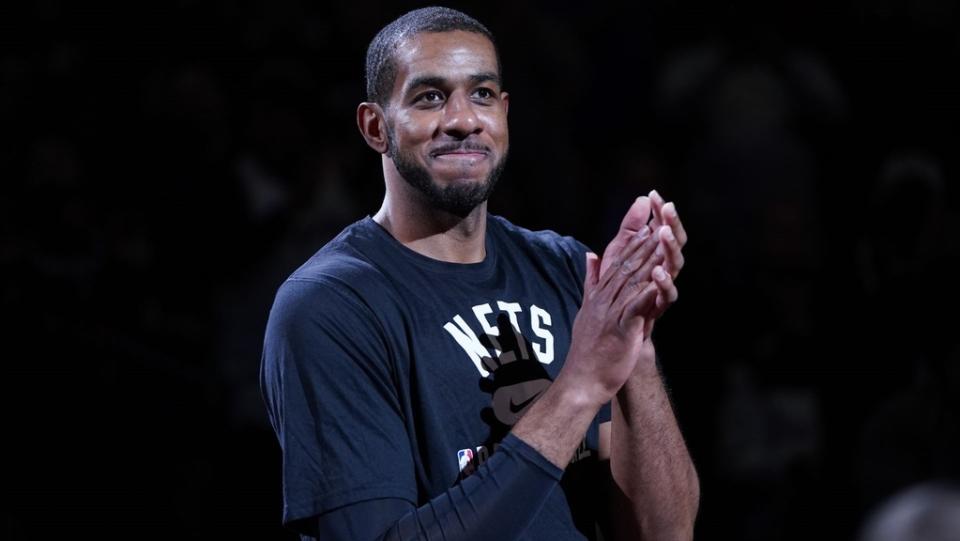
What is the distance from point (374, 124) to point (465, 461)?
2.32ft

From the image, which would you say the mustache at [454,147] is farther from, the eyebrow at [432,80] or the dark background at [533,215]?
the dark background at [533,215]

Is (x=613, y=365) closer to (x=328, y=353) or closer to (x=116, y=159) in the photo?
(x=328, y=353)

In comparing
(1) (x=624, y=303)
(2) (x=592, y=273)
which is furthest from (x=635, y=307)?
(2) (x=592, y=273)

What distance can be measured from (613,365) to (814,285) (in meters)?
3.13

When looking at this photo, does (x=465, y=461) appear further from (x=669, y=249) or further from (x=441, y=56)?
(x=441, y=56)

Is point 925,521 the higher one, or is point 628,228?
point 628,228

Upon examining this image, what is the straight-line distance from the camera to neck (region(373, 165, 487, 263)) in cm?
262

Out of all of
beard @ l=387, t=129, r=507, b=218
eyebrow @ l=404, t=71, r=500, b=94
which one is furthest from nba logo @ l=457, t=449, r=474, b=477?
eyebrow @ l=404, t=71, r=500, b=94

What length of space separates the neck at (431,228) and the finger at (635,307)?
438mm

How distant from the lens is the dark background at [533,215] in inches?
184

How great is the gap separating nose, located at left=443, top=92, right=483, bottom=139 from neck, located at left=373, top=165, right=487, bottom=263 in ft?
0.47

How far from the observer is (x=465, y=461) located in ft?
7.93

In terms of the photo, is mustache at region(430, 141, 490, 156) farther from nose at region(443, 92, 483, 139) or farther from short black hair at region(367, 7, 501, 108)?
short black hair at region(367, 7, 501, 108)

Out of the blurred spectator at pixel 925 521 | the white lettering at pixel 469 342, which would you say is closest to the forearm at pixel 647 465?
the white lettering at pixel 469 342
